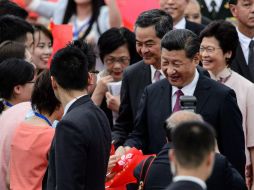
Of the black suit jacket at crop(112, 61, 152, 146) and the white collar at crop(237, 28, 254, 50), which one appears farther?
the white collar at crop(237, 28, 254, 50)

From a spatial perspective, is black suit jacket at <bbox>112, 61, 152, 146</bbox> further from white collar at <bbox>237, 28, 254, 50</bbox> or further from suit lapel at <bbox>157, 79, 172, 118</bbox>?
white collar at <bbox>237, 28, 254, 50</bbox>

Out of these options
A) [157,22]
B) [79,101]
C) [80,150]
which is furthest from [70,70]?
[157,22]

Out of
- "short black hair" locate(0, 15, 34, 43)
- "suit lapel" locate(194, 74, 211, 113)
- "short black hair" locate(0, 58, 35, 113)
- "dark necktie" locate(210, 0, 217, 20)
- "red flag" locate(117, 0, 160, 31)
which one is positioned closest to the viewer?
"suit lapel" locate(194, 74, 211, 113)

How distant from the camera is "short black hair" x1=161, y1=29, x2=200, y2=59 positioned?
7.27 m

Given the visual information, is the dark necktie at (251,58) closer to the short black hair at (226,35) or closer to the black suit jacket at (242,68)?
the black suit jacket at (242,68)

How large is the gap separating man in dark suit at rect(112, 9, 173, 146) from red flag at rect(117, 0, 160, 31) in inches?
103

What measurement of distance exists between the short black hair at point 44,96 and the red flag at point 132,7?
4.11 meters

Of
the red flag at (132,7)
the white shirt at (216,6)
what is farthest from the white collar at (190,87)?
the white shirt at (216,6)

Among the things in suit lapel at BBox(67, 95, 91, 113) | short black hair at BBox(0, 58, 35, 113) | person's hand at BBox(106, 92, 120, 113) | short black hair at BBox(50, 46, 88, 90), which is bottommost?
person's hand at BBox(106, 92, 120, 113)

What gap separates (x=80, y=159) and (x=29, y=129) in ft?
3.55

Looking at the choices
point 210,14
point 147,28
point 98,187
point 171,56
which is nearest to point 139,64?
point 147,28

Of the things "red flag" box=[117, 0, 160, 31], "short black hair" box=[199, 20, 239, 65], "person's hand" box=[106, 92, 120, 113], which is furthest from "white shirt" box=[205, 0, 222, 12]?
"short black hair" box=[199, 20, 239, 65]

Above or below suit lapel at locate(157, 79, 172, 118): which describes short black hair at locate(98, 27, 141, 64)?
below

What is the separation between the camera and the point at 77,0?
10.6m
